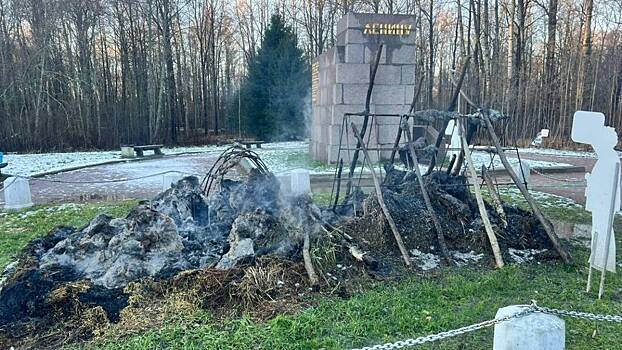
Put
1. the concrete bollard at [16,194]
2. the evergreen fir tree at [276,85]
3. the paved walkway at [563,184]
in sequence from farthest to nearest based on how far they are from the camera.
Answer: the evergreen fir tree at [276,85] < the paved walkway at [563,184] < the concrete bollard at [16,194]

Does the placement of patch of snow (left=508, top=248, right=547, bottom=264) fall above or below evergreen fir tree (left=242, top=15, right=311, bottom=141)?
below

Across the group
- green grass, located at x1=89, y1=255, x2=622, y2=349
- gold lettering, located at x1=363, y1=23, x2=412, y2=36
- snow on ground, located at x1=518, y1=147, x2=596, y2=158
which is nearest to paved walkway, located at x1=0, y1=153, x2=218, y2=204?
gold lettering, located at x1=363, y1=23, x2=412, y2=36

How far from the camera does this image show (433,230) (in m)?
5.41

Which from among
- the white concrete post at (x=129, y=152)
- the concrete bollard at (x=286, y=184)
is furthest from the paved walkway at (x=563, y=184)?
the white concrete post at (x=129, y=152)

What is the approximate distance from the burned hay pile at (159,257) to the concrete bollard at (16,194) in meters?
3.06

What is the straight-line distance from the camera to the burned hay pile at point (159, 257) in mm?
3791

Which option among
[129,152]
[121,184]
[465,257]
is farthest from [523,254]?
[129,152]

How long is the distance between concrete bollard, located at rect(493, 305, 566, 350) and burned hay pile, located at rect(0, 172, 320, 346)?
235cm

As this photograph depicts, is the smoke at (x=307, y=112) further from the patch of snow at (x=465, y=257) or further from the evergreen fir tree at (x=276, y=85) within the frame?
the patch of snow at (x=465, y=257)

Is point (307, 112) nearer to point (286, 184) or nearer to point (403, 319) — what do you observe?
point (286, 184)

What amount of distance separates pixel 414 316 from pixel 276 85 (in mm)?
22704

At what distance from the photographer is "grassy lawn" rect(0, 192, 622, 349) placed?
129 inches

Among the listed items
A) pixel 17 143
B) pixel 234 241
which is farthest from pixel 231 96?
pixel 234 241

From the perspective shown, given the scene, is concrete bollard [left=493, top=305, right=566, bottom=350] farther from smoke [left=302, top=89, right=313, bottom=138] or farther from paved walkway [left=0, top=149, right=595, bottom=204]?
smoke [left=302, top=89, right=313, bottom=138]
